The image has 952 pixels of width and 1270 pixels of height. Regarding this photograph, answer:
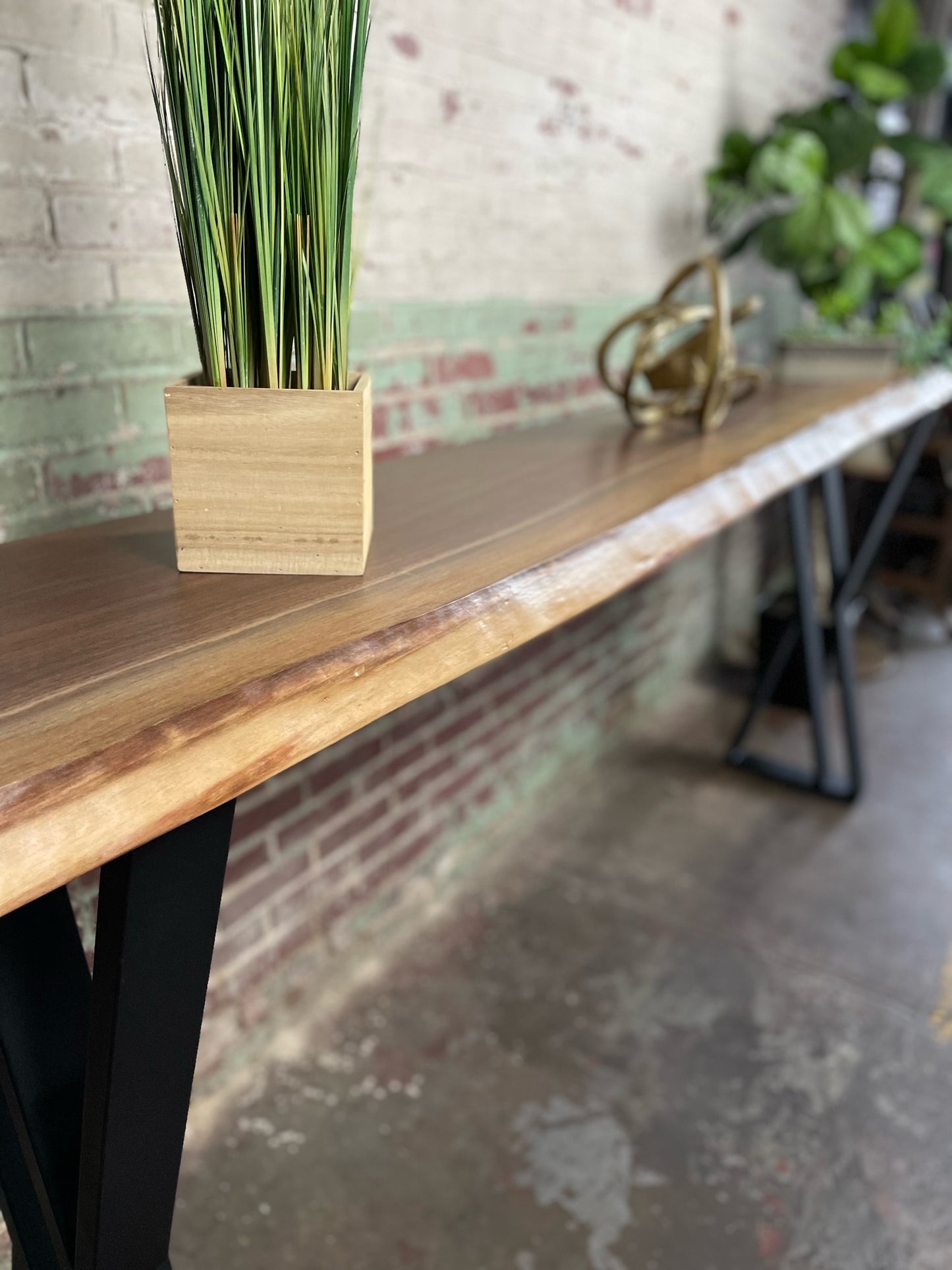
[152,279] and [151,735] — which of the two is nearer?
[151,735]

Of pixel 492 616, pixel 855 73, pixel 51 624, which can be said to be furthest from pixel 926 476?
pixel 51 624

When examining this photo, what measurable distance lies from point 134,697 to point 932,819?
2.27 metres

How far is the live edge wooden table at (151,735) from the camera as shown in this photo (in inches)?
21.9

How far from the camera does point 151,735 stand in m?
0.56

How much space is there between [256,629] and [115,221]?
74 centimetres

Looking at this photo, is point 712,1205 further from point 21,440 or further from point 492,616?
point 21,440

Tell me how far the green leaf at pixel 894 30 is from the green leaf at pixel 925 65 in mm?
26

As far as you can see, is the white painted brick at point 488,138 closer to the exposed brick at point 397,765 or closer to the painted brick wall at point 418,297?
the painted brick wall at point 418,297

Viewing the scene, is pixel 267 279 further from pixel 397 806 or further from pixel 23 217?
pixel 397 806

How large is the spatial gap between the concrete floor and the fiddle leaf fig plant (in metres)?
1.57

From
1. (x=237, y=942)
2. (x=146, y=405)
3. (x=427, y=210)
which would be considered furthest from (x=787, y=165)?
(x=237, y=942)

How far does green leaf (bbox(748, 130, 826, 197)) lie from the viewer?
7.86ft

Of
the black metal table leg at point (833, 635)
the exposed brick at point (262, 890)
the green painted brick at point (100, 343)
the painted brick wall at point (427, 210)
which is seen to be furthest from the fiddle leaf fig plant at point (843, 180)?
the exposed brick at point (262, 890)

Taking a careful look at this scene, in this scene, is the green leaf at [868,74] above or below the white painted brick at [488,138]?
above
